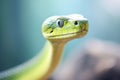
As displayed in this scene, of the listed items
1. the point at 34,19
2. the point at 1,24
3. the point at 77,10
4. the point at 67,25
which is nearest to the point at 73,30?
the point at 67,25

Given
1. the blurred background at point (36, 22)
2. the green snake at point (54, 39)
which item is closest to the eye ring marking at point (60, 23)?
the green snake at point (54, 39)

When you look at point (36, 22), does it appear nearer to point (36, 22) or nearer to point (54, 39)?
point (36, 22)

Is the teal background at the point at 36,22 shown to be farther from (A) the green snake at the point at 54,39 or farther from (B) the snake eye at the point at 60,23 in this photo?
(B) the snake eye at the point at 60,23

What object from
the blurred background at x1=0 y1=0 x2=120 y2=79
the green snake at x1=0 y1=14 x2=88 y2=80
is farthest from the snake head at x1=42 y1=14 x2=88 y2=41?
the blurred background at x1=0 y1=0 x2=120 y2=79

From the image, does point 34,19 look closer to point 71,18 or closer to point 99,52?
point 99,52

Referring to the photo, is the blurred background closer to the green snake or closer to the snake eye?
the green snake
